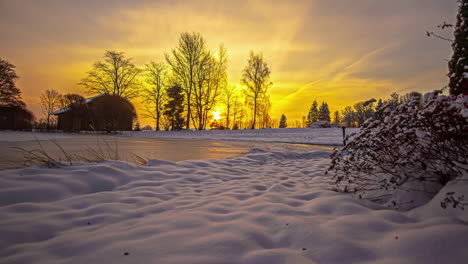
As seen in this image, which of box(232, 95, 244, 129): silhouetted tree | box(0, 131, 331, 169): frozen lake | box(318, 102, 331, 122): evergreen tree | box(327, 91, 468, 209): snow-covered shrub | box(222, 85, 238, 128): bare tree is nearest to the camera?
box(327, 91, 468, 209): snow-covered shrub

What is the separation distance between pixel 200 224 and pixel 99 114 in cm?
2258

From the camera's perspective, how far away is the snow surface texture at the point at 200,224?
1.08 m

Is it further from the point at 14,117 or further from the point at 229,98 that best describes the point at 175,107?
the point at 14,117

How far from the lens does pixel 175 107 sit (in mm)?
25812

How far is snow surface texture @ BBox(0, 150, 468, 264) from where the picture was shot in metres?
1.08

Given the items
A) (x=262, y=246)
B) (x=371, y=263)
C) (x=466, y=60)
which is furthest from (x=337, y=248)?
(x=466, y=60)

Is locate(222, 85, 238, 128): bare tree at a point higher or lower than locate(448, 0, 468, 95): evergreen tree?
higher

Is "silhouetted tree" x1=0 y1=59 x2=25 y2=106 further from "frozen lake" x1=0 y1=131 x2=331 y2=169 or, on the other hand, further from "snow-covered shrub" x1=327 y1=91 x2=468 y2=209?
"snow-covered shrub" x1=327 y1=91 x2=468 y2=209

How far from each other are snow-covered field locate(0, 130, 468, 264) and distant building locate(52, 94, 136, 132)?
16526 mm

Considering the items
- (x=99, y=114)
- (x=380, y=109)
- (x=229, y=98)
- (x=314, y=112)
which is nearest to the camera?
(x=380, y=109)

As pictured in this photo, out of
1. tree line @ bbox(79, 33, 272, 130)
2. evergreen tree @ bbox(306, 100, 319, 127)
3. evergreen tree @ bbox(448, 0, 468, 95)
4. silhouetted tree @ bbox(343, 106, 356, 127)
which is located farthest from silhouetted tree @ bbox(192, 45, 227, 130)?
silhouetted tree @ bbox(343, 106, 356, 127)

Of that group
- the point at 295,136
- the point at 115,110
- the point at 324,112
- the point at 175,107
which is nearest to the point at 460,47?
the point at 295,136

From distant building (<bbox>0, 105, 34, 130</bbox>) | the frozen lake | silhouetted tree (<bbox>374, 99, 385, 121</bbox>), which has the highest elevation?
distant building (<bbox>0, 105, 34, 130</bbox>)

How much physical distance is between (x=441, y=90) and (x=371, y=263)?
1808mm
